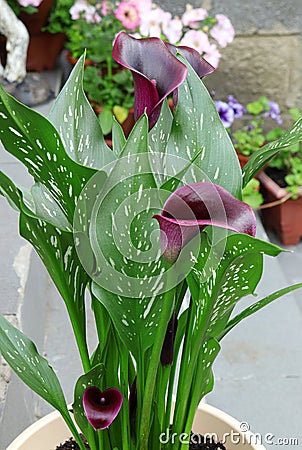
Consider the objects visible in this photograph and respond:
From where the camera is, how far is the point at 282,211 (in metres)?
2.06

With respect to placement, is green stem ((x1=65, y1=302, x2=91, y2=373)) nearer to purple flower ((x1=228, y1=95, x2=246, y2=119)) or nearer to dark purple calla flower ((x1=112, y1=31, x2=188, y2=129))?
dark purple calla flower ((x1=112, y1=31, x2=188, y2=129))

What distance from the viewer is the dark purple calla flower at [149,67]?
0.62 m

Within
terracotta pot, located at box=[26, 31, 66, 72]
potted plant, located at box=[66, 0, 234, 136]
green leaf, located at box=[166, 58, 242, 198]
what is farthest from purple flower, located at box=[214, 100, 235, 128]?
green leaf, located at box=[166, 58, 242, 198]

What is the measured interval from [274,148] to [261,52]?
1701 millimetres

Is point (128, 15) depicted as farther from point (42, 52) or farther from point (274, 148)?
point (274, 148)

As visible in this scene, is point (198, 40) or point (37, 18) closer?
point (198, 40)

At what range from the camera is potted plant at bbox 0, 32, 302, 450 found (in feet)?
1.73

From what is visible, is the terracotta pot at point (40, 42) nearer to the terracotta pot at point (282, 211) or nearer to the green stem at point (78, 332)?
the terracotta pot at point (282, 211)

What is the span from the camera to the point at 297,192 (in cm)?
201

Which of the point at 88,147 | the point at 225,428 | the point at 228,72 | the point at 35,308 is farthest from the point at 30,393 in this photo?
the point at 228,72

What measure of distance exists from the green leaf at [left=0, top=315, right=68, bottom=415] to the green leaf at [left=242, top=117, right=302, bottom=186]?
28 cm

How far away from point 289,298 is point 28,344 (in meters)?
1.02

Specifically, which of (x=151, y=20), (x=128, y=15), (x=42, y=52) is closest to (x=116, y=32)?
(x=128, y=15)

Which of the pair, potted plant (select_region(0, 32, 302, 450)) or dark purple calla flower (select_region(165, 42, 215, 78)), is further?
dark purple calla flower (select_region(165, 42, 215, 78))
